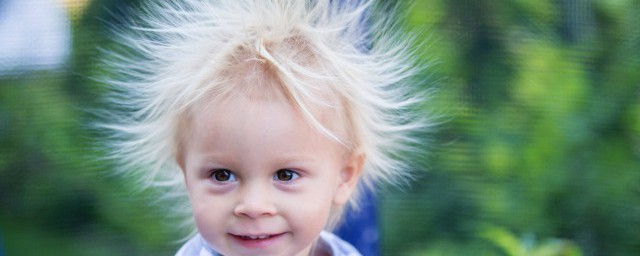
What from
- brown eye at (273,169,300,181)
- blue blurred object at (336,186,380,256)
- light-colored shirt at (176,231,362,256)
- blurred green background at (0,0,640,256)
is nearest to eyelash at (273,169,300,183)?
brown eye at (273,169,300,181)

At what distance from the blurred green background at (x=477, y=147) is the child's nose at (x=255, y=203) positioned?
19.2 inches

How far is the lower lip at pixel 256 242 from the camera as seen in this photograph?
763mm

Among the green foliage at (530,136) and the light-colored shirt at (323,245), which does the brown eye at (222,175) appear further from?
the green foliage at (530,136)

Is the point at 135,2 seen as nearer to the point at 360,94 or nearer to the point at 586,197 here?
the point at 360,94

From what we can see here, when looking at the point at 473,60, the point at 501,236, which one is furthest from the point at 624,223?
the point at 473,60

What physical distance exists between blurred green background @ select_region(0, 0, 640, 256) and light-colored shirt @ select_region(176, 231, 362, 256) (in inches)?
12.1

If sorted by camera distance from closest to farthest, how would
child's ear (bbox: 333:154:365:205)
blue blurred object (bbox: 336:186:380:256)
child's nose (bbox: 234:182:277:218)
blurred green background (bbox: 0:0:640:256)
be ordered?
1. child's nose (bbox: 234:182:277:218)
2. child's ear (bbox: 333:154:365:205)
3. blue blurred object (bbox: 336:186:380:256)
4. blurred green background (bbox: 0:0:640:256)

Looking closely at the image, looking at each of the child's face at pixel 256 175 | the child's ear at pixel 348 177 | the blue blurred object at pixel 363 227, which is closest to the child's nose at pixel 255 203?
the child's face at pixel 256 175

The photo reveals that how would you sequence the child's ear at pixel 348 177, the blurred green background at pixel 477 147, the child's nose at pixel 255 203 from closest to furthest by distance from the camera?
the child's nose at pixel 255 203
the child's ear at pixel 348 177
the blurred green background at pixel 477 147

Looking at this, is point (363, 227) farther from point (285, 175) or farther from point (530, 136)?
point (530, 136)

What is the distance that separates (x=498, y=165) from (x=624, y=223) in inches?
8.7

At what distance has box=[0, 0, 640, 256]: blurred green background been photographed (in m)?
1.25

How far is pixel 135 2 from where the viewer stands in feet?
4.01

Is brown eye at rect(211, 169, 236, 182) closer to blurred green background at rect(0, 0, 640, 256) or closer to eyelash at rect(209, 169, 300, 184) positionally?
eyelash at rect(209, 169, 300, 184)
